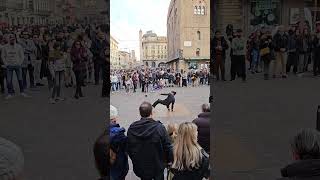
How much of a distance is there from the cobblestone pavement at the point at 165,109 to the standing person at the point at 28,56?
0.72 m

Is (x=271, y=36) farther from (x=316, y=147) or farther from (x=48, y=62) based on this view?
(x=316, y=147)

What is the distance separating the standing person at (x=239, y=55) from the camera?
3.93 metres

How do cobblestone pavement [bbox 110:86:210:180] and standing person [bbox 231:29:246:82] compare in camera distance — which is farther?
standing person [bbox 231:29:246:82]

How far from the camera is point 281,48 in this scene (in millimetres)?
4137

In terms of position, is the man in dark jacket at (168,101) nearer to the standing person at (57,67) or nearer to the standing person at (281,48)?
the standing person at (57,67)

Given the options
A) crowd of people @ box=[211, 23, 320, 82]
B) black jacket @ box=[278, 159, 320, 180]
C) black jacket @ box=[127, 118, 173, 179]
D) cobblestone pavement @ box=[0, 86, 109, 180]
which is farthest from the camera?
crowd of people @ box=[211, 23, 320, 82]

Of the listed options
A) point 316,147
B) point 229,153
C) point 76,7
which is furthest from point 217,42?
point 316,147

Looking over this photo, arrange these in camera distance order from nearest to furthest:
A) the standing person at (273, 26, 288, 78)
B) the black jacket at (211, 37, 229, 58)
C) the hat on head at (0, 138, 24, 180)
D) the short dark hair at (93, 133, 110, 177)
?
the hat on head at (0, 138, 24, 180) < the short dark hair at (93, 133, 110, 177) < the black jacket at (211, 37, 229, 58) < the standing person at (273, 26, 288, 78)

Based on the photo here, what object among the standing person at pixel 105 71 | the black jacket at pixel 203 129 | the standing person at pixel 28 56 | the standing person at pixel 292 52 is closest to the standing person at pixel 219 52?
the black jacket at pixel 203 129

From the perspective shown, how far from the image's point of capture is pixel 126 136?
357cm

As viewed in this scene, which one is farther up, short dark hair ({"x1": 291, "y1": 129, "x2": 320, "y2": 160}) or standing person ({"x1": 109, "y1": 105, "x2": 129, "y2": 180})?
short dark hair ({"x1": 291, "y1": 129, "x2": 320, "y2": 160})

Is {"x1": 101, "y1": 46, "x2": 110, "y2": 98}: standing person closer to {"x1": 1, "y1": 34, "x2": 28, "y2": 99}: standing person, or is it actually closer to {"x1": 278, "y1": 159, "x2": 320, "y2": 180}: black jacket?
{"x1": 1, "y1": 34, "x2": 28, "y2": 99}: standing person

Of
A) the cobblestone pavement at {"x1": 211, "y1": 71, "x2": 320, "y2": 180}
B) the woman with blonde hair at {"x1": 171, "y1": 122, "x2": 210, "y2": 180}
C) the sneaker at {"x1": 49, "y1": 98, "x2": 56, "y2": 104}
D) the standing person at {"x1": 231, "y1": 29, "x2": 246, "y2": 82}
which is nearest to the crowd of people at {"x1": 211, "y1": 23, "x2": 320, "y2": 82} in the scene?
the standing person at {"x1": 231, "y1": 29, "x2": 246, "y2": 82}

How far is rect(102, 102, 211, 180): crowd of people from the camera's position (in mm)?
3449
